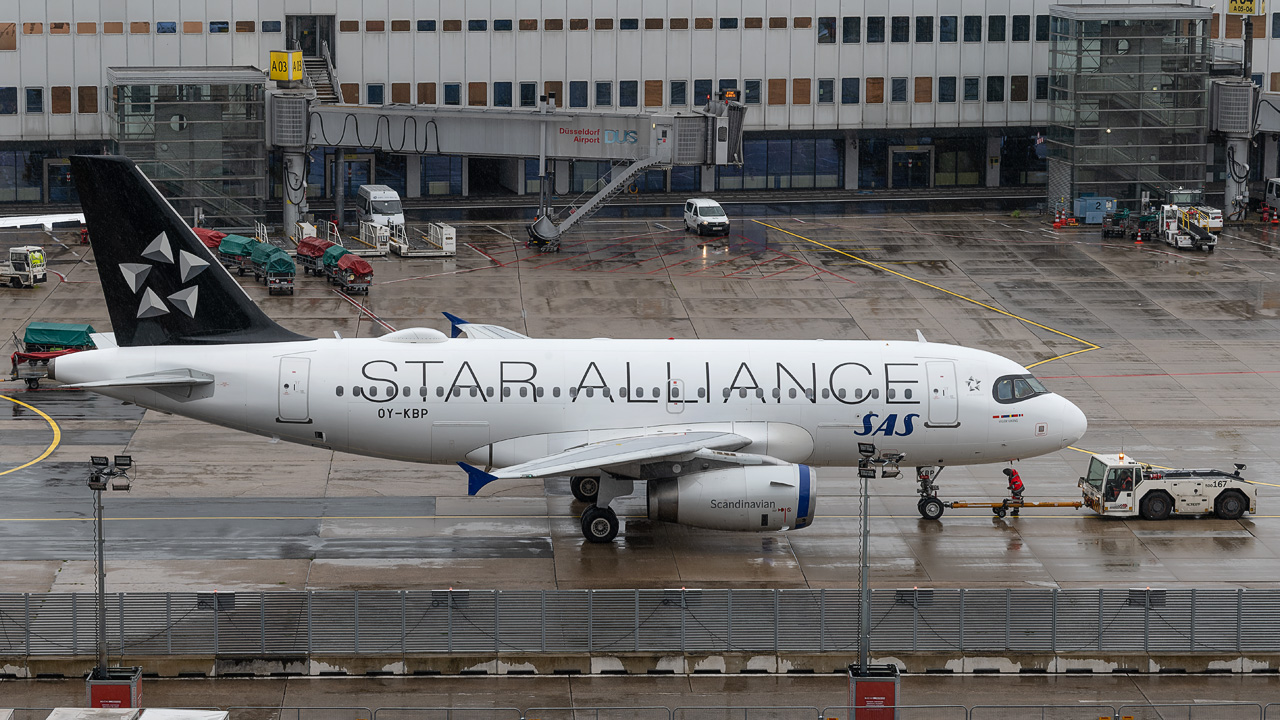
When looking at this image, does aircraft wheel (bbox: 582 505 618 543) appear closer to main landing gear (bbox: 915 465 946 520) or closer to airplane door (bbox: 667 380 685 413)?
airplane door (bbox: 667 380 685 413)

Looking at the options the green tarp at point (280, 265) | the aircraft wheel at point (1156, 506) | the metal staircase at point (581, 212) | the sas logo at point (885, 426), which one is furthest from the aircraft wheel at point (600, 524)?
the metal staircase at point (581, 212)

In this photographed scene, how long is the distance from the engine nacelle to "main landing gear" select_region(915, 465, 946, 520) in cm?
694

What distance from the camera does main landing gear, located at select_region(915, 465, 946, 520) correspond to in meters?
54.0

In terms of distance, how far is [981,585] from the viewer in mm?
48250

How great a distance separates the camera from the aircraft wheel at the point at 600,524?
50.4m

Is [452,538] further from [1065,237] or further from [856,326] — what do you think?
[1065,237]

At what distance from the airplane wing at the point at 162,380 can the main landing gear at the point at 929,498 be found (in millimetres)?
22457

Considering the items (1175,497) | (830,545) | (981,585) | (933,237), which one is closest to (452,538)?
(830,545)

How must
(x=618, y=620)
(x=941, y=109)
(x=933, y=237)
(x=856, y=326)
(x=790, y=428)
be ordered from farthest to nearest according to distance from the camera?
(x=941, y=109)
(x=933, y=237)
(x=856, y=326)
(x=790, y=428)
(x=618, y=620)

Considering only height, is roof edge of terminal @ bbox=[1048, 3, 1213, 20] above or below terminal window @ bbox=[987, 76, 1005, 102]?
above

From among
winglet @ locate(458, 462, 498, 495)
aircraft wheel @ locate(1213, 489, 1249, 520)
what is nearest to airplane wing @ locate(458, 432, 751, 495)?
winglet @ locate(458, 462, 498, 495)

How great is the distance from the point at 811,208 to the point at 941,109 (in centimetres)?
1087

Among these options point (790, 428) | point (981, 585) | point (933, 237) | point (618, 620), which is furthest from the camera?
point (933, 237)

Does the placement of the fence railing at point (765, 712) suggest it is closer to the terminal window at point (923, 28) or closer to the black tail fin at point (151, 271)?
the black tail fin at point (151, 271)
